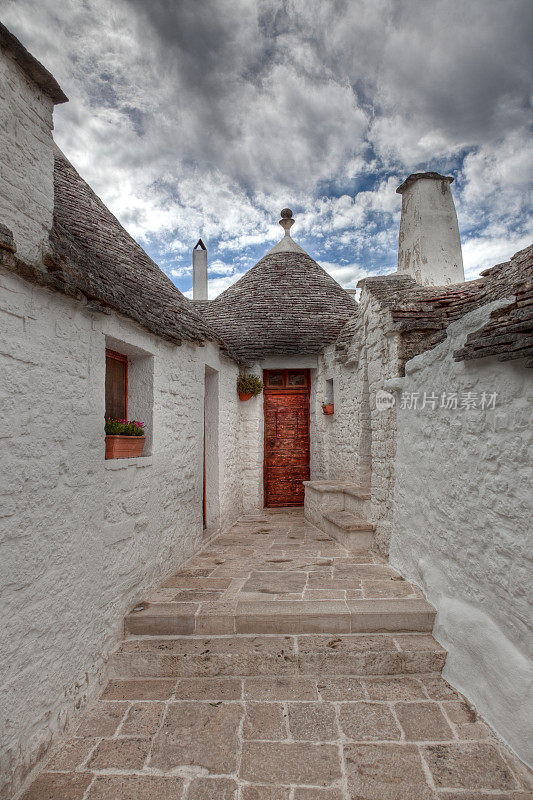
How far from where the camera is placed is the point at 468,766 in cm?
217

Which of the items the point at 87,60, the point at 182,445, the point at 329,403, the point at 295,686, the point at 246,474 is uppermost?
the point at 87,60

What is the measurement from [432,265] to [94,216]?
567 centimetres

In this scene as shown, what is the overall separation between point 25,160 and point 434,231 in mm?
6822

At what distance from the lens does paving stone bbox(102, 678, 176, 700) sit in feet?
9.24

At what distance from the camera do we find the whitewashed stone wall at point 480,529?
91.2 inches

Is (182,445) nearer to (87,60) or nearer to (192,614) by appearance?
(192,614)

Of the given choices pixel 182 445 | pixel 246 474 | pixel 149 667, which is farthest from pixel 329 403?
pixel 149 667

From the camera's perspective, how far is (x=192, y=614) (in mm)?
3256

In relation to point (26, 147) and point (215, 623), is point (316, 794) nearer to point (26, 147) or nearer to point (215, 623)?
point (215, 623)

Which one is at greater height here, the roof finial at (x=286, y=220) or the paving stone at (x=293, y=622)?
the roof finial at (x=286, y=220)

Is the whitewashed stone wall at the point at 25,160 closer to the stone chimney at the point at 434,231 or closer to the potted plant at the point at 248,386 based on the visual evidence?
the potted plant at the point at 248,386

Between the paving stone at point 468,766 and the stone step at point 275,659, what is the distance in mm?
704

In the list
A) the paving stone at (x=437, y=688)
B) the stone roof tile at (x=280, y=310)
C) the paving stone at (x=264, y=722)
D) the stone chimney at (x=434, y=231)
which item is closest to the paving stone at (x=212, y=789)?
the paving stone at (x=264, y=722)

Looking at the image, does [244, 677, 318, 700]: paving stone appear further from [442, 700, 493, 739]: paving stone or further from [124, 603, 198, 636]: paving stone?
[442, 700, 493, 739]: paving stone
